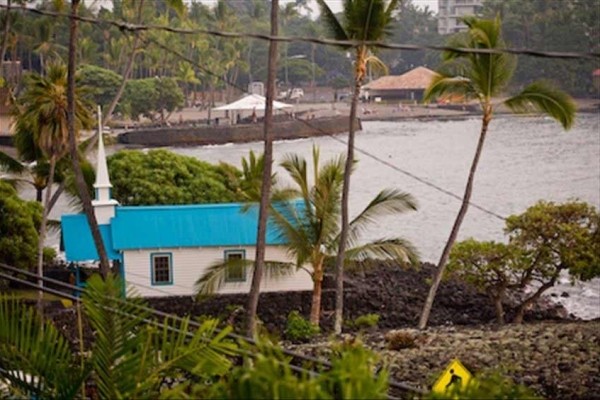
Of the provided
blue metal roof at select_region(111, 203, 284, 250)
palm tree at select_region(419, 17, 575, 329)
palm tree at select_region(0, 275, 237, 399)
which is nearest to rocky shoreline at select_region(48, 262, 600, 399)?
blue metal roof at select_region(111, 203, 284, 250)

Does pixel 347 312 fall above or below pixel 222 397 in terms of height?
below

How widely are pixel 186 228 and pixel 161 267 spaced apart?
2.53 feet

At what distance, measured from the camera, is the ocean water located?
3622cm

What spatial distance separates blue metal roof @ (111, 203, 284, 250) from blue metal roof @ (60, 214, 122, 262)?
22 cm

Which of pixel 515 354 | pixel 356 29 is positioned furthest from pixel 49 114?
pixel 515 354

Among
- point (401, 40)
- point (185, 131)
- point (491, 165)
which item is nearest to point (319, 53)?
point (401, 40)

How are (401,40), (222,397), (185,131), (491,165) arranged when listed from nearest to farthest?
1. (222,397)
2. (491,165)
3. (185,131)
4. (401,40)

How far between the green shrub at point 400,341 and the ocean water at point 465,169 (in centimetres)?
722

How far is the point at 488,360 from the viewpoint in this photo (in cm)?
1488

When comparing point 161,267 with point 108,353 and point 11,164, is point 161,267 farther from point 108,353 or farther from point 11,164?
point 108,353

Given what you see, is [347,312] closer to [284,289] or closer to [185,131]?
[284,289]

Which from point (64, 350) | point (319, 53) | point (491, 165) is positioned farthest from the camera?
point (319, 53)

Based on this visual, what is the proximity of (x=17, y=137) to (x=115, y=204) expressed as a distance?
139 inches

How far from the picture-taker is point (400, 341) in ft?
53.1
